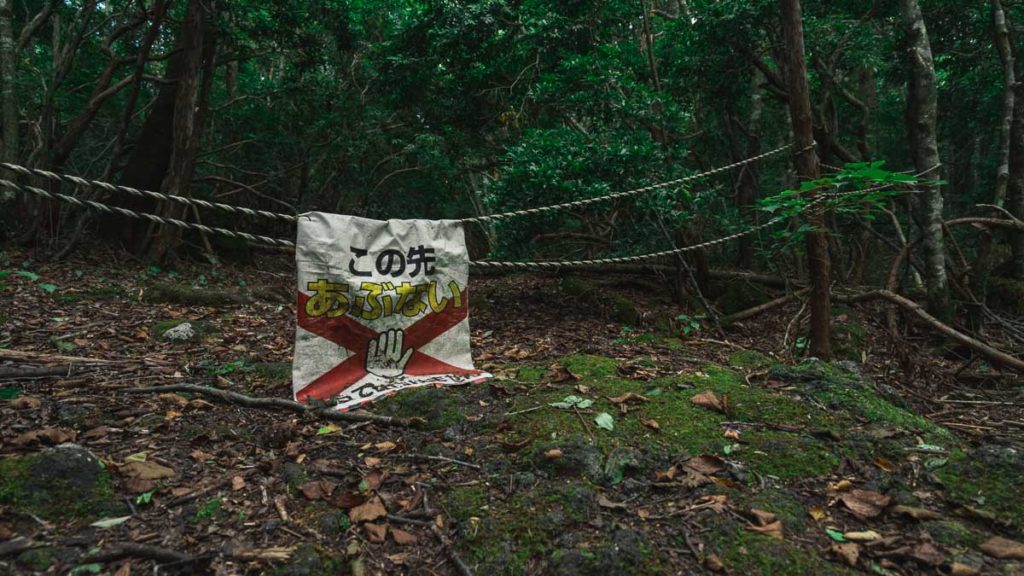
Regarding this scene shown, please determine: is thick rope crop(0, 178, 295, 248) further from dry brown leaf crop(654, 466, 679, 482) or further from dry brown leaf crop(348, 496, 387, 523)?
dry brown leaf crop(654, 466, 679, 482)

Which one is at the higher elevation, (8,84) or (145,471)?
(8,84)

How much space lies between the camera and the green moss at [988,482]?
2.03 m

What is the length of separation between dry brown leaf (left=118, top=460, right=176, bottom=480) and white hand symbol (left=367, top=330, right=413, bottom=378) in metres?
1.15

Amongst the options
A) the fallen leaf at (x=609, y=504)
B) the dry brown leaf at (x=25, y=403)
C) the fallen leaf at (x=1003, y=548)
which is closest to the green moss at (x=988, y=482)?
Result: the fallen leaf at (x=1003, y=548)

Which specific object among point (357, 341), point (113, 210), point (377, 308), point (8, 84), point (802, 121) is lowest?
point (357, 341)

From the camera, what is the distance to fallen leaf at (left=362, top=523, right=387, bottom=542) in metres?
1.95

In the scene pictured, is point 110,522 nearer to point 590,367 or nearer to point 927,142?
point 590,367

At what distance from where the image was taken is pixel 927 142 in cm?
558

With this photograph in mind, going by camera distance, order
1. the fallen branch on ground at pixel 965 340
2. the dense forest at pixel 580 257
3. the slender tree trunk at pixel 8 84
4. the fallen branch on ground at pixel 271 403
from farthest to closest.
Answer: the slender tree trunk at pixel 8 84, the fallen branch on ground at pixel 965 340, the fallen branch on ground at pixel 271 403, the dense forest at pixel 580 257

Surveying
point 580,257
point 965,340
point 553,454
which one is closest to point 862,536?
point 553,454

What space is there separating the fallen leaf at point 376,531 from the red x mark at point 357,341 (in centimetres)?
117

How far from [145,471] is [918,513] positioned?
2927 millimetres

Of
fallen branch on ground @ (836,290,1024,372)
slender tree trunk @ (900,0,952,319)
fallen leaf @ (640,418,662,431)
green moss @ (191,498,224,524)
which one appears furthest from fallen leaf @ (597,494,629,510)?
slender tree trunk @ (900,0,952,319)

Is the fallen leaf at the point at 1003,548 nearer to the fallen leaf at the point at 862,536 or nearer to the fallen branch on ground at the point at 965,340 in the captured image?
the fallen leaf at the point at 862,536
